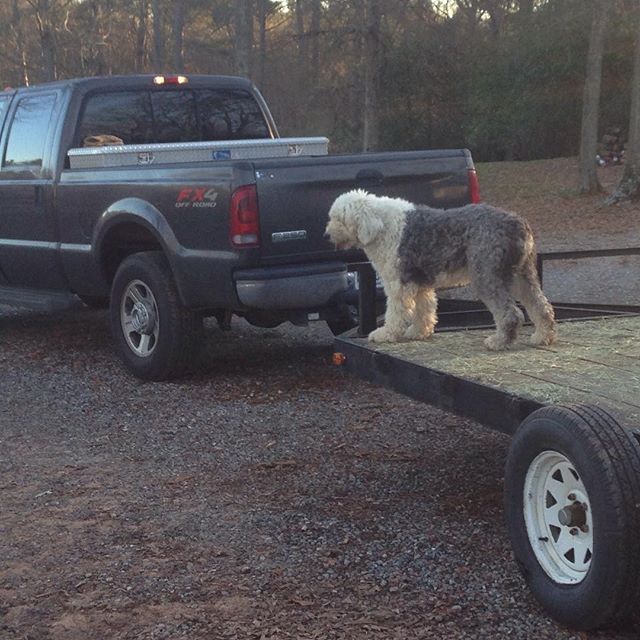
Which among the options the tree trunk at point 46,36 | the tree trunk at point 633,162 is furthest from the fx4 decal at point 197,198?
the tree trunk at point 46,36

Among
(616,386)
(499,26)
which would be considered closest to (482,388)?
(616,386)

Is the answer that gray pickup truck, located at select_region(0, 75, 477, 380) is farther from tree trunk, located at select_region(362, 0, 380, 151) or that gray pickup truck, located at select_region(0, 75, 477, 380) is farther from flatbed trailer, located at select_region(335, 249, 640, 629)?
tree trunk, located at select_region(362, 0, 380, 151)

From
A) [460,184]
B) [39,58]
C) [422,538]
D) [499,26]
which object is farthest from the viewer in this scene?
[39,58]

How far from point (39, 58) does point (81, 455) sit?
151 feet

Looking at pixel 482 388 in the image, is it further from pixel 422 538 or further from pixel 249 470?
pixel 249 470

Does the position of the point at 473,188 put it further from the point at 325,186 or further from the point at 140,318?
the point at 140,318

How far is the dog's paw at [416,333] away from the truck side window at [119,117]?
3.93 m

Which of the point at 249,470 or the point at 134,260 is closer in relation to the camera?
the point at 249,470

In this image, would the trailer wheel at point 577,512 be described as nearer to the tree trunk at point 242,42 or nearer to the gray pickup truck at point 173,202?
the gray pickup truck at point 173,202

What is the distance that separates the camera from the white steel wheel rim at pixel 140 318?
7.42 meters

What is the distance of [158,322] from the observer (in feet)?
24.0

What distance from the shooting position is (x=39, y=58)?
48438 mm

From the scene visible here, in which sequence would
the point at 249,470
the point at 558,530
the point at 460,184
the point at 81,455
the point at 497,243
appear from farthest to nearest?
the point at 460,184, the point at 81,455, the point at 249,470, the point at 497,243, the point at 558,530

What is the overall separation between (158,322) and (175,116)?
7.30 ft
